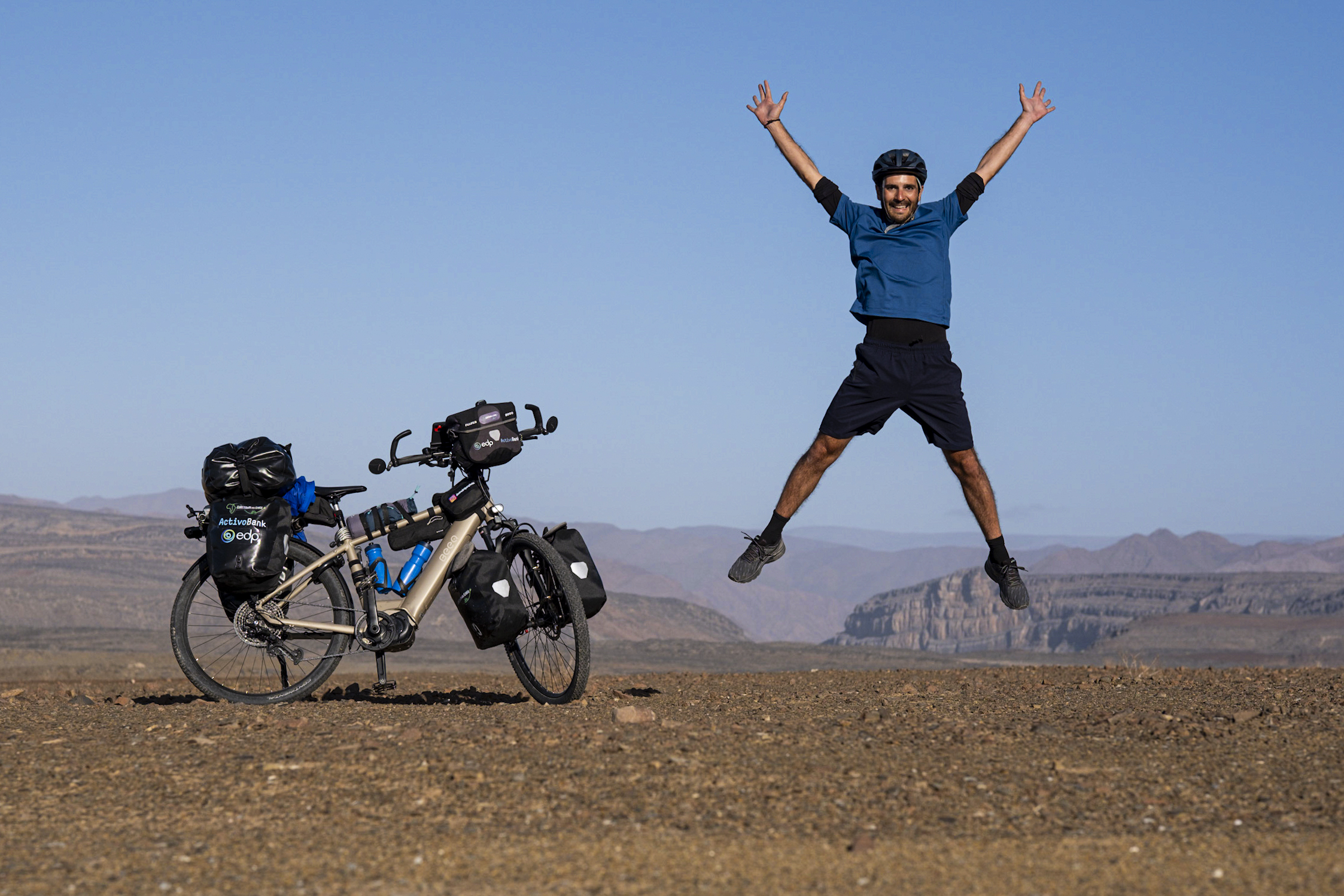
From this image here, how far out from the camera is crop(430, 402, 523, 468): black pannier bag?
7055mm

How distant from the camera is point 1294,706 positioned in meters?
6.76

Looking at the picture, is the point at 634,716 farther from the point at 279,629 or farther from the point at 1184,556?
the point at 1184,556

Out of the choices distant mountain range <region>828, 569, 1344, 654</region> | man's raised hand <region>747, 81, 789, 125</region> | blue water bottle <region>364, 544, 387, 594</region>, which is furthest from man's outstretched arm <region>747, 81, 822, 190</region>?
distant mountain range <region>828, 569, 1344, 654</region>

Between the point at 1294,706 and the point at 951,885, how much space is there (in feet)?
13.1

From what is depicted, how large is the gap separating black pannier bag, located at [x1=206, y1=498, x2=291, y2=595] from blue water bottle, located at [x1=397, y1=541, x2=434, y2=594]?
25.9 inches

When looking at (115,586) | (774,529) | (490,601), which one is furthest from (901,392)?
(115,586)

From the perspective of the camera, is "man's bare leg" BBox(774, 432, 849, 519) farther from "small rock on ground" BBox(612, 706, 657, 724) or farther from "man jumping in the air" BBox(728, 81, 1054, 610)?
"small rock on ground" BBox(612, 706, 657, 724)

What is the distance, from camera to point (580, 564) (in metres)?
7.21

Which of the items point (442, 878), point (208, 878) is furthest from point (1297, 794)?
point (208, 878)

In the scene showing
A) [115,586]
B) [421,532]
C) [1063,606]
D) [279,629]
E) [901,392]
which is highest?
[901,392]

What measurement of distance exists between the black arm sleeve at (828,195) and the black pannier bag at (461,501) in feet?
8.64

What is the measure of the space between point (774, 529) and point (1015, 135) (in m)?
2.87

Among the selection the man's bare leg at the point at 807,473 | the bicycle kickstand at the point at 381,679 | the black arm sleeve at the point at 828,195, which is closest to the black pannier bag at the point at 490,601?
the bicycle kickstand at the point at 381,679

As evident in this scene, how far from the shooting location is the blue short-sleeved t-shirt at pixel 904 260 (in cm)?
728
